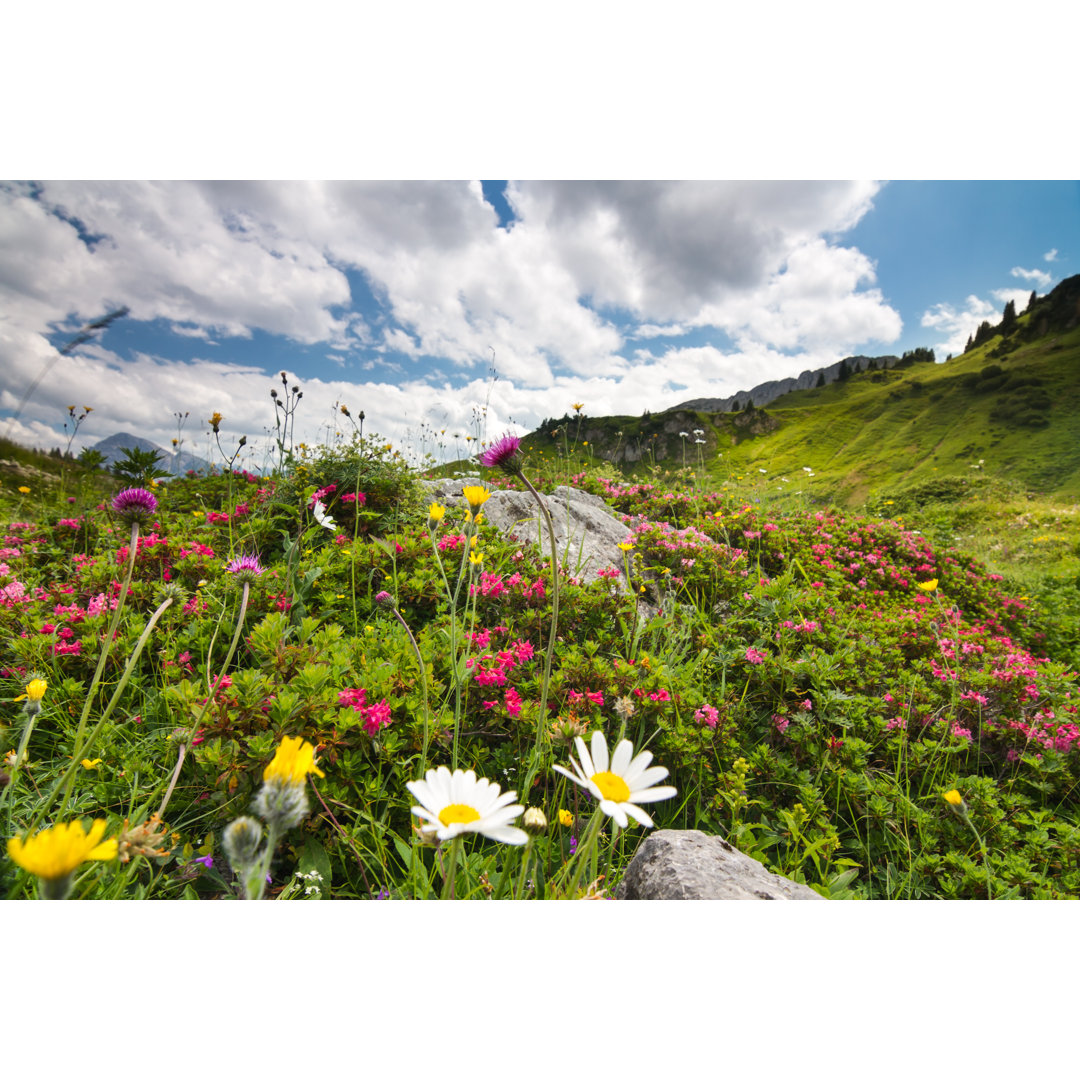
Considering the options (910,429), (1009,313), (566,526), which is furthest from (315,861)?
(910,429)

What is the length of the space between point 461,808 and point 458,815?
1 cm

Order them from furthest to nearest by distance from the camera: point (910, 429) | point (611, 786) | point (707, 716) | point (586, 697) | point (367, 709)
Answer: point (910, 429)
point (707, 716)
point (586, 697)
point (367, 709)
point (611, 786)

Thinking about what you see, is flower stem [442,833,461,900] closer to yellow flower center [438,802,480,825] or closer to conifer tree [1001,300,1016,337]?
yellow flower center [438,802,480,825]

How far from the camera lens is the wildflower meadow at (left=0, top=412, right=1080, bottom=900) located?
93 centimetres

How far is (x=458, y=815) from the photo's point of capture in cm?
63

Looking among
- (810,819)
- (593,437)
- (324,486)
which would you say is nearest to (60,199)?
(324,486)

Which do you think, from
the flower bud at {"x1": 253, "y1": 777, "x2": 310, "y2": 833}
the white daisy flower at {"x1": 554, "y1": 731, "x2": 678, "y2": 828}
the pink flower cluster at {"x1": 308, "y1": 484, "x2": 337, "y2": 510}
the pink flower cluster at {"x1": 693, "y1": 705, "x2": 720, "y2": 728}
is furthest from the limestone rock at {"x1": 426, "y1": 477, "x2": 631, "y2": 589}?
the flower bud at {"x1": 253, "y1": 777, "x2": 310, "y2": 833}

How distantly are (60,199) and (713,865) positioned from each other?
124 inches

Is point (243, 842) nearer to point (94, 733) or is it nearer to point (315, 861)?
point (94, 733)

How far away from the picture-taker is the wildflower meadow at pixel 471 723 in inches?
36.4

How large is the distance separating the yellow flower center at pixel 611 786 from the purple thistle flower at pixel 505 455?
25.9 inches

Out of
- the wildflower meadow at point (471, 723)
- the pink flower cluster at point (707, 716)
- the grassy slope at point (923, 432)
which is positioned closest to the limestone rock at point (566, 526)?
the wildflower meadow at point (471, 723)

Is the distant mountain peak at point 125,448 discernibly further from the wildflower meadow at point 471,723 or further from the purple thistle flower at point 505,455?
the purple thistle flower at point 505,455

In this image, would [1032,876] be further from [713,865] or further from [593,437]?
[593,437]
